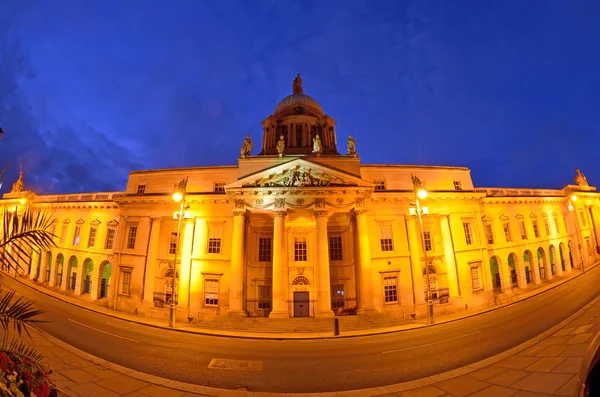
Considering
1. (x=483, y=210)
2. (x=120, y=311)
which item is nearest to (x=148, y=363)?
(x=120, y=311)

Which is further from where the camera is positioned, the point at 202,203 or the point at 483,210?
the point at 483,210

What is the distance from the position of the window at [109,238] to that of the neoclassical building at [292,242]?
24 cm

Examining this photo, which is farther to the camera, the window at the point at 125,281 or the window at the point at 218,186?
the window at the point at 218,186

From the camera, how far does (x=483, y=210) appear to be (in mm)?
29531

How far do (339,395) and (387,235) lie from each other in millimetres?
18440

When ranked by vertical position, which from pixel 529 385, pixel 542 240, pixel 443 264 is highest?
pixel 542 240

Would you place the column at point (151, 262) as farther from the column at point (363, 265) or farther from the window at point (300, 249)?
the column at point (363, 265)

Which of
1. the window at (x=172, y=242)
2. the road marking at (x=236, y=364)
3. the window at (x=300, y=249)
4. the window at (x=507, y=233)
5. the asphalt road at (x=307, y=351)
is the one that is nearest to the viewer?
the asphalt road at (x=307, y=351)

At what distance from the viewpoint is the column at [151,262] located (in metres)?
23.8

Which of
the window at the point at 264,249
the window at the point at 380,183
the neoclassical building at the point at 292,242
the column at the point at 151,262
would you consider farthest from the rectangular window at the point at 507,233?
the column at the point at 151,262

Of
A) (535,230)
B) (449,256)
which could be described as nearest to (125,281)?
(449,256)

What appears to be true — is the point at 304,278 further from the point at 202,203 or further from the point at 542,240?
the point at 542,240

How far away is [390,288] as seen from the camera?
2348cm

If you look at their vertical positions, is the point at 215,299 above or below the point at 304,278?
below
